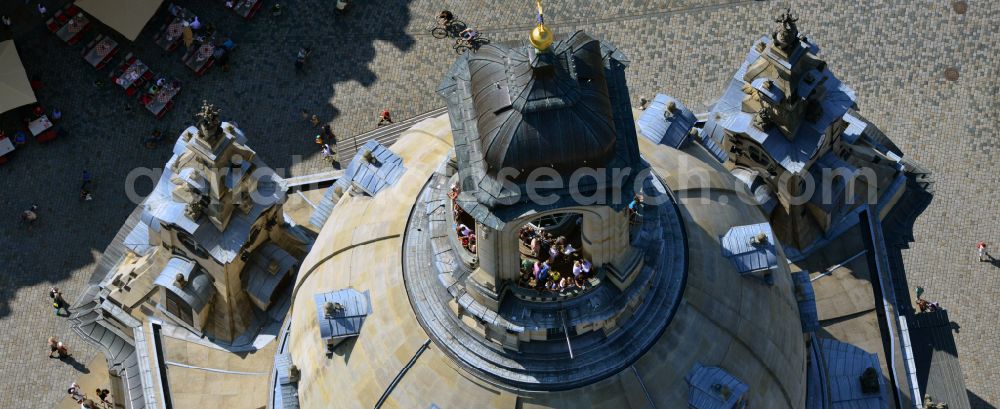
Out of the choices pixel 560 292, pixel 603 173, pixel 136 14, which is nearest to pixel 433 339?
pixel 560 292

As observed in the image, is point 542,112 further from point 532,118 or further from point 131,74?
point 131,74

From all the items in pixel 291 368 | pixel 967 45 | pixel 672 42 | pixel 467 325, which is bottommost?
pixel 291 368

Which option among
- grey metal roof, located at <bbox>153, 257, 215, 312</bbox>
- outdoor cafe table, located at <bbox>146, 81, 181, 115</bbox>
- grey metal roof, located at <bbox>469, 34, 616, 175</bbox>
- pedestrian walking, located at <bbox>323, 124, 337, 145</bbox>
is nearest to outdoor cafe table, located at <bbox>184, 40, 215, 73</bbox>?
outdoor cafe table, located at <bbox>146, 81, 181, 115</bbox>

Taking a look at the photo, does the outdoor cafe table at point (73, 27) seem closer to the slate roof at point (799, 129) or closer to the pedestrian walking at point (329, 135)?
the pedestrian walking at point (329, 135)

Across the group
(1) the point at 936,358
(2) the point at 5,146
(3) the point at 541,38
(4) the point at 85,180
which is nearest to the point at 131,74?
(4) the point at 85,180

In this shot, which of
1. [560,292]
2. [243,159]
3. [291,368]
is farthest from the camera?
[243,159]

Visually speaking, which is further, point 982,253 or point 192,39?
point 192,39

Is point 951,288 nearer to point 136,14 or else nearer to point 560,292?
point 560,292
